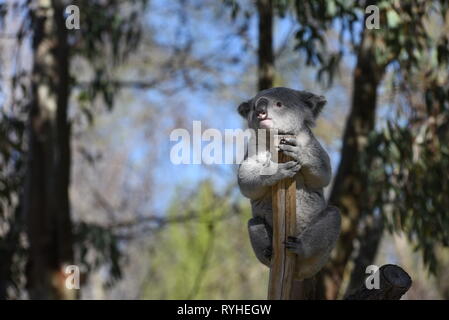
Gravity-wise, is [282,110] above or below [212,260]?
above

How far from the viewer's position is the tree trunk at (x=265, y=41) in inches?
314

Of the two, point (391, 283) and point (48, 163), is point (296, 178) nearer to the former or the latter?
point (391, 283)

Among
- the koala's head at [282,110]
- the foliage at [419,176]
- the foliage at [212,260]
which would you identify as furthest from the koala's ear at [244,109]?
the foliage at [212,260]

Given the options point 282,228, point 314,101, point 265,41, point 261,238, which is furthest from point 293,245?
point 265,41

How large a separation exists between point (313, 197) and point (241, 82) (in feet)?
32.9

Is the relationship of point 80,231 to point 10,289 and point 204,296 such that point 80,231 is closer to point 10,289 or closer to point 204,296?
point 10,289

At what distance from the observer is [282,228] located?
4.26m

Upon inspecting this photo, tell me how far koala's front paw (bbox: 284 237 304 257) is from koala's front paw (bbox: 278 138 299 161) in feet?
1.47

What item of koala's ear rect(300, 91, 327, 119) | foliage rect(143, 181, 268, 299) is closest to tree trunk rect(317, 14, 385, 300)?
koala's ear rect(300, 91, 327, 119)

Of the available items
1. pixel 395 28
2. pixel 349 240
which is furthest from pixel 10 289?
pixel 395 28

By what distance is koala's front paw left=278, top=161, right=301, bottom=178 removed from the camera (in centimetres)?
422

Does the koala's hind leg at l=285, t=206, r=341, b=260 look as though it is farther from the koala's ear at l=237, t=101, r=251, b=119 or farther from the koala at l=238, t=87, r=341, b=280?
the koala's ear at l=237, t=101, r=251, b=119

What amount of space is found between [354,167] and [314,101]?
3.19 meters

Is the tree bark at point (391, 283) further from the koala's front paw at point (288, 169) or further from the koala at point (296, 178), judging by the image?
the koala's front paw at point (288, 169)
